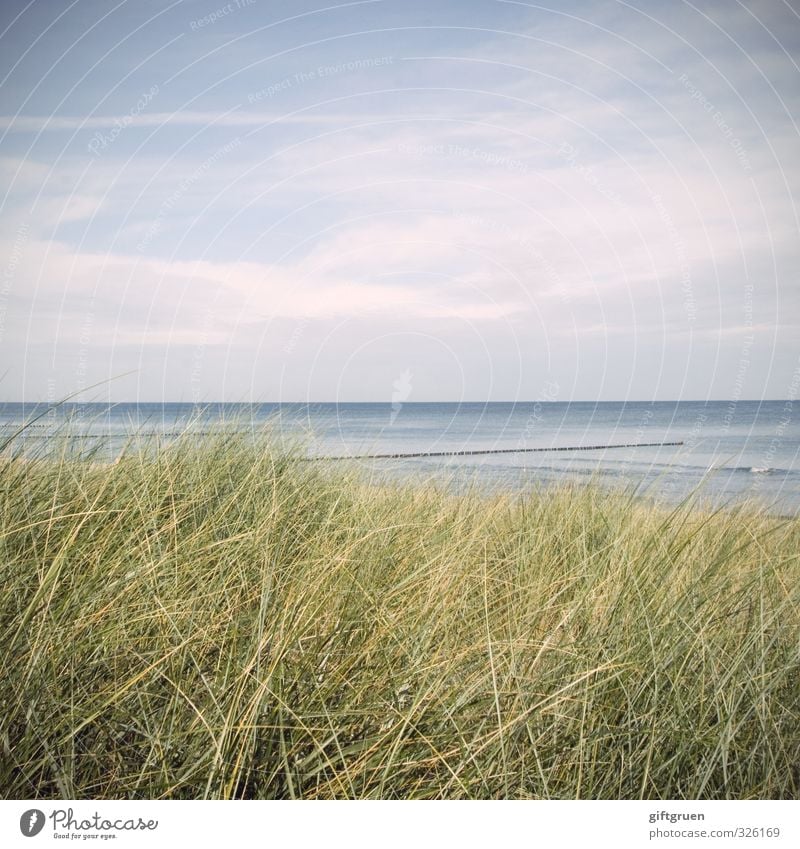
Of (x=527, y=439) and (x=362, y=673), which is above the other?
(x=362, y=673)

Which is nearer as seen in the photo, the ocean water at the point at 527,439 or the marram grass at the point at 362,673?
the marram grass at the point at 362,673

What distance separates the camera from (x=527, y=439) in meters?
25.6

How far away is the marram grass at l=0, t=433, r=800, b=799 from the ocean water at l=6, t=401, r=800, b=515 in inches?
23.5

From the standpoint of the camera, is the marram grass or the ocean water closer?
the marram grass

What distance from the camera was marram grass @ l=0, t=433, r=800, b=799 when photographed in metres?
1.36

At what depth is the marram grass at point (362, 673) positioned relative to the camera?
136 cm

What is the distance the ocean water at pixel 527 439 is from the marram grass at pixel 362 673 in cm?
60

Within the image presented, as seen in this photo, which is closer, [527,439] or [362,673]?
[362,673]

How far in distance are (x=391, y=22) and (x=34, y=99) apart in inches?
49.0

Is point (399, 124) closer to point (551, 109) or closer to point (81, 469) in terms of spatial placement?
point (551, 109)

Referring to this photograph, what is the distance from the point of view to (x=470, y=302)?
439 centimetres

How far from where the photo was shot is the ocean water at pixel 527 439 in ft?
10.7

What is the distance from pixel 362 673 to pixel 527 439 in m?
24.6
